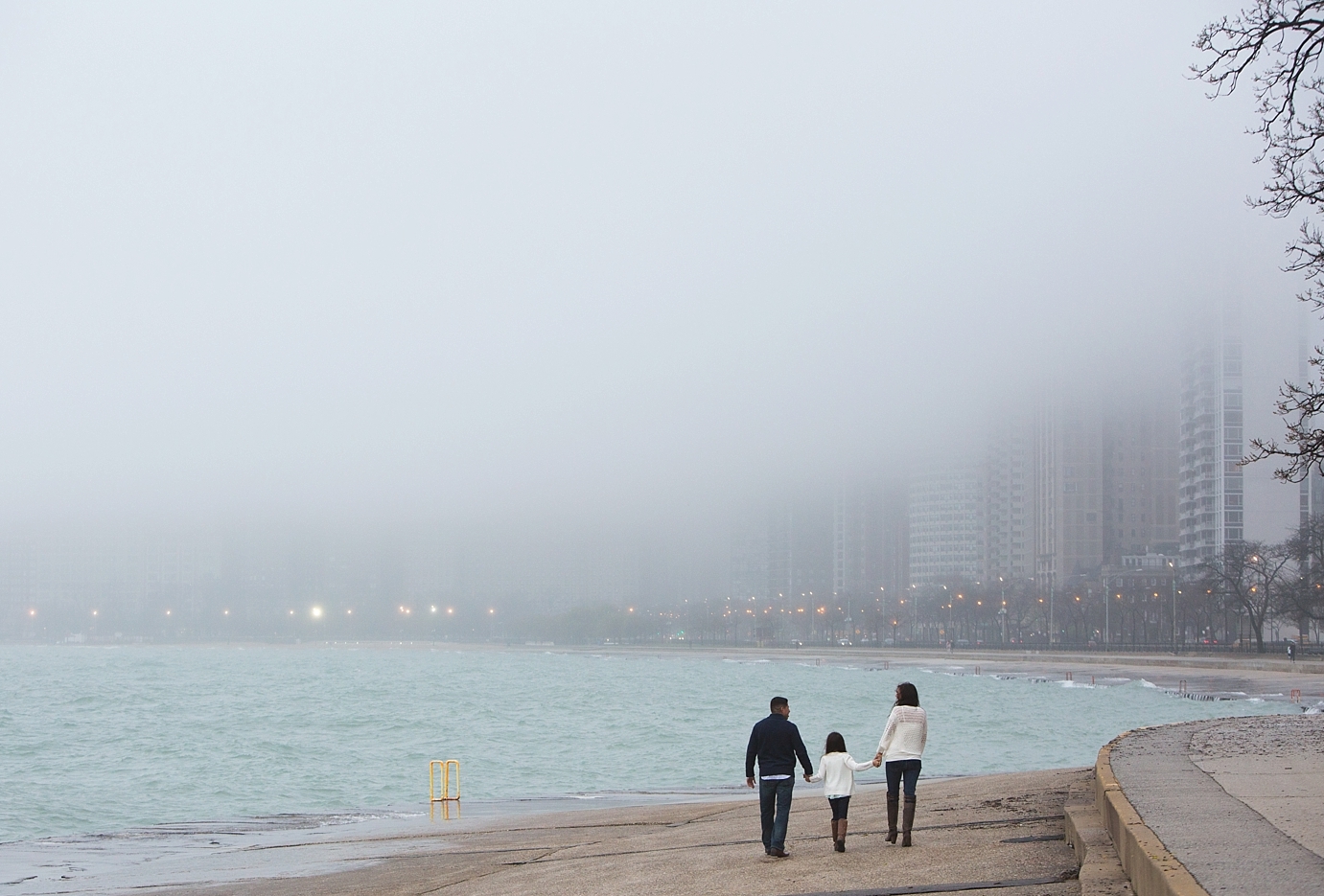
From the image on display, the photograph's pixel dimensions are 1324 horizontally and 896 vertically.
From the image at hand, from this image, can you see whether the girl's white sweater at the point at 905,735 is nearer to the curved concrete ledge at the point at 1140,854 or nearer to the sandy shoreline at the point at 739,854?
the sandy shoreline at the point at 739,854

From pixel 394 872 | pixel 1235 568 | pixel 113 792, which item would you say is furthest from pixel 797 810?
pixel 1235 568

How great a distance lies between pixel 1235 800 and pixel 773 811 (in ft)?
20.2

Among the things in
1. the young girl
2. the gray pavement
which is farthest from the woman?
the gray pavement

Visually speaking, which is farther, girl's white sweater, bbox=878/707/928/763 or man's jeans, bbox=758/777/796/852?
man's jeans, bbox=758/777/796/852

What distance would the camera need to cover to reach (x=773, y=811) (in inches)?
773

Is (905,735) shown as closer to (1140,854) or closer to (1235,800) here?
(1235,800)

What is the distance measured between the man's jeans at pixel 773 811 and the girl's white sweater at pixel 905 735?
1.44 m

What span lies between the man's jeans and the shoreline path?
301 millimetres

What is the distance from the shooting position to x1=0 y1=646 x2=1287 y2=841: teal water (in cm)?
5044

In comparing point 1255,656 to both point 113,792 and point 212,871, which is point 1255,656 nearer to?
point 113,792

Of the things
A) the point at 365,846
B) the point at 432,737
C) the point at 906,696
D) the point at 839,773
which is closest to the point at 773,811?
the point at 839,773

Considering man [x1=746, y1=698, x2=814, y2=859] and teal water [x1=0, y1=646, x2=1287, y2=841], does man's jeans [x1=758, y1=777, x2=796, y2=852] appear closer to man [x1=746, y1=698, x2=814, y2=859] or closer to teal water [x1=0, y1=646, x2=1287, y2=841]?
man [x1=746, y1=698, x2=814, y2=859]

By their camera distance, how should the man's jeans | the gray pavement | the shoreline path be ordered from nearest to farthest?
the gray pavement
the shoreline path
the man's jeans

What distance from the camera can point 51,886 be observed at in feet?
83.9
